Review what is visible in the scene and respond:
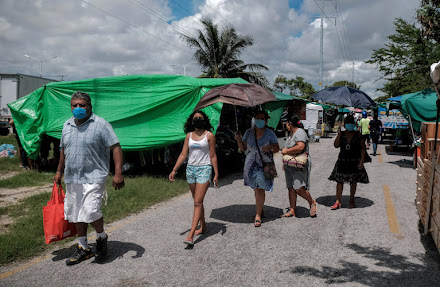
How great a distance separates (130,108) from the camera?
33.4ft

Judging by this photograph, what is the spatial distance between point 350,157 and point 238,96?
2373 mm

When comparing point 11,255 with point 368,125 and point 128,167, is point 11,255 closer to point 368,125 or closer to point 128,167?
point 128,167

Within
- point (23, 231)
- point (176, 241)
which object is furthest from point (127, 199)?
point (176, 241)

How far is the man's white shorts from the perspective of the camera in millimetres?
4000

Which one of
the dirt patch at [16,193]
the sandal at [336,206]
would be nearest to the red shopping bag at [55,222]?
the dirt patch at [16,193]

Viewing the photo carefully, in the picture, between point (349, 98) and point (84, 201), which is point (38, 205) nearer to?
point (84, 201)

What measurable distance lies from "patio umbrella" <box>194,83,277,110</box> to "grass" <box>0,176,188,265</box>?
236 centimetres

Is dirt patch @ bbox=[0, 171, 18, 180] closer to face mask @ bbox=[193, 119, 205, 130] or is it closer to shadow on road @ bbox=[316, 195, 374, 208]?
face mask @ bbox=[193, 119, 205, 130]

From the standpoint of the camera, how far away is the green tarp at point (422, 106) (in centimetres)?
1144

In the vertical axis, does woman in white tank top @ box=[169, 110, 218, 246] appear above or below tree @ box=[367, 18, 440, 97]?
below

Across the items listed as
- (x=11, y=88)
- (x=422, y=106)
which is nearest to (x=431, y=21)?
(x=422, y=106)

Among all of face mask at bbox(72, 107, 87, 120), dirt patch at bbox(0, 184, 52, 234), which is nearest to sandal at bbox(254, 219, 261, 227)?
face mask at bbox(72, 107, 87, 120)

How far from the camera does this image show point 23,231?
5.36 meters

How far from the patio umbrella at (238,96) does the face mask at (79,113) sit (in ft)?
6.96
